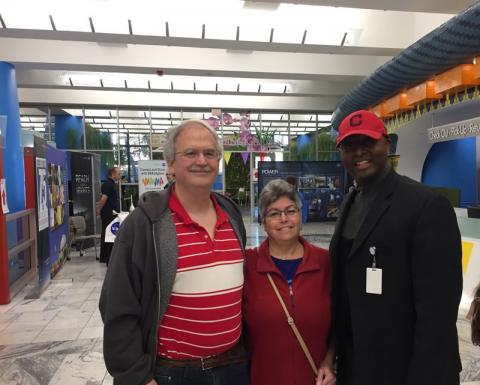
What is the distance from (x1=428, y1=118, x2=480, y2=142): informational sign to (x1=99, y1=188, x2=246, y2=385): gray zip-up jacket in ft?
12.4

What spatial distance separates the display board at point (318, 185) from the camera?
358 inches

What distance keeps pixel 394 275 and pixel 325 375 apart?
535mm

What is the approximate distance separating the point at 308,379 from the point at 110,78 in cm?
763

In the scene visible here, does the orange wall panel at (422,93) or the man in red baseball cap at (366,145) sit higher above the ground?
the orange wall panel at (422,93)

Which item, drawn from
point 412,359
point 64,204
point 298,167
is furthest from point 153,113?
point 412,359

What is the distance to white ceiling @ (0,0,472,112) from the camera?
14.6 feet

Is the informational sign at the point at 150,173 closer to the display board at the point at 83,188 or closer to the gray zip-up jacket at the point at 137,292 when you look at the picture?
the display board at the point at 83,188

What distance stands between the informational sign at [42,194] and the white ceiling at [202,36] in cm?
164

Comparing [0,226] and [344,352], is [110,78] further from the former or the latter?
[344,352]

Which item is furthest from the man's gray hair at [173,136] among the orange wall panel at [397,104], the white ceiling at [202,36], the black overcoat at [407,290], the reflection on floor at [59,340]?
the orange wall panel at [397,104]

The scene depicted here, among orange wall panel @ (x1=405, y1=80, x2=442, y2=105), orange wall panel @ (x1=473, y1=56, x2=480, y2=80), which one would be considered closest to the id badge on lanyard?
orange wall panel @ (x1=473, y1=56, x2=480, y2=80)

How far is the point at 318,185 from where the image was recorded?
925 cm

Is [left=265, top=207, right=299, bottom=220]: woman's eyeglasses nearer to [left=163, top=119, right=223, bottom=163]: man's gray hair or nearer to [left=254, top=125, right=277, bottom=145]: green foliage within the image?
[left=163, top=119, right=223, bottom=163]: man's gray hair

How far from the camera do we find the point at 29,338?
11.2 feet
